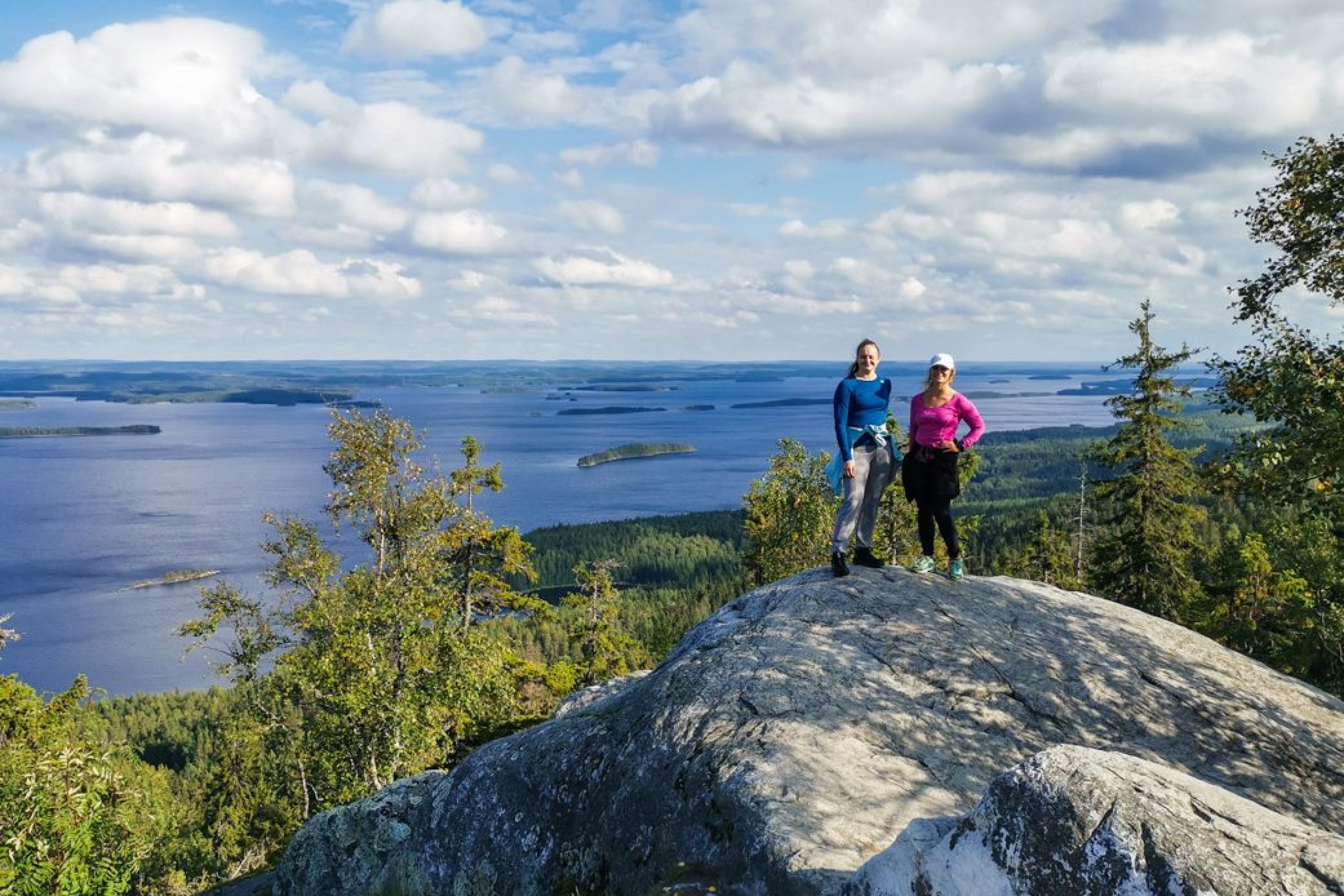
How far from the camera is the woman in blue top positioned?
11.9 meters

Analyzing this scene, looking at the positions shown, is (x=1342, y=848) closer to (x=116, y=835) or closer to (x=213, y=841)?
(x=116, y=835)

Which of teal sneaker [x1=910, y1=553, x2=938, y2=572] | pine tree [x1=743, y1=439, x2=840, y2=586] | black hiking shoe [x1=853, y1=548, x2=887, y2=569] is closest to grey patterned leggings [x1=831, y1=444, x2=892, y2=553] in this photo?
black hiking shoe [x1=853, y1=548, x2=887, y2=569]

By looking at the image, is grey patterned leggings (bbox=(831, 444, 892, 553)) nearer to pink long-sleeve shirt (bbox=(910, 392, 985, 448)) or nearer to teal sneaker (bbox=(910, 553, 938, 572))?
pink long-sleeve shirt (bbox=(910, 392, 985, 448))

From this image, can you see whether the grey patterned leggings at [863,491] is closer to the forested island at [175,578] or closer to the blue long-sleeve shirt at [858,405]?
the blue long-sleeve shirt at [858,405]

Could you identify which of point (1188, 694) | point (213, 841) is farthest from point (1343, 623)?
point (213, 841)

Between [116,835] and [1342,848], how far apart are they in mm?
26544

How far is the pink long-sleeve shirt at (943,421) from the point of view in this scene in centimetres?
1185

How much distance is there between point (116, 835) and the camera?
2212 centimetres

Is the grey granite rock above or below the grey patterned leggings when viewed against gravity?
below

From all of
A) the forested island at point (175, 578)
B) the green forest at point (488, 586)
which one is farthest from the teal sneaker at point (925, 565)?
the forested island at point (175, 578)

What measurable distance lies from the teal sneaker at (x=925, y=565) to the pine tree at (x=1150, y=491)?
2428cm

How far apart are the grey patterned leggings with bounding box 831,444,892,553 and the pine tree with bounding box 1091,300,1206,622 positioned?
25.3 meters

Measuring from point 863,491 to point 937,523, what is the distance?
4.75 feet

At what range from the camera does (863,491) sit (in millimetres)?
12609
